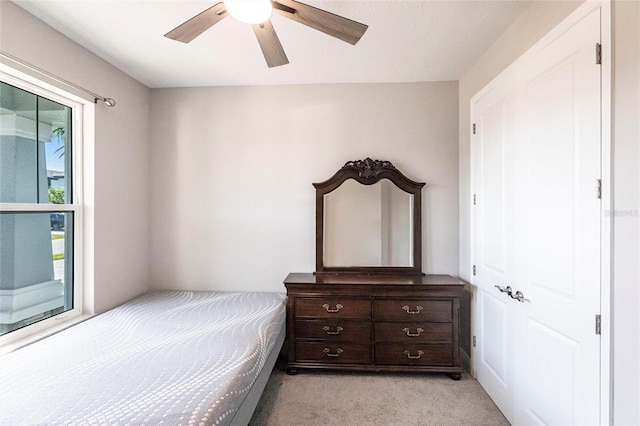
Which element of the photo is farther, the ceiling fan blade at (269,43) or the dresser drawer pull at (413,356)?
the dresser drawer pull at (413,356)

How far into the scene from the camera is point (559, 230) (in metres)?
1.41

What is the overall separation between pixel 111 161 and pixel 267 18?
195cm

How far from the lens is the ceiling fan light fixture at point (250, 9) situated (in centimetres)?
116

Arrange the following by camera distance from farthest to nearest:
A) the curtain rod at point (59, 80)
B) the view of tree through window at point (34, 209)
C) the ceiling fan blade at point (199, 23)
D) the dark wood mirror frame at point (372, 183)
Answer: the dark wood mirror frame at point (372, 183), the view of tree through window at point (34, 209), the curtain rod at point (59, 80), the ceiling fan blade at point (199, 23)

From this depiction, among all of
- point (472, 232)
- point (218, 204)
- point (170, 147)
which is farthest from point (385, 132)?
point (170, 147)

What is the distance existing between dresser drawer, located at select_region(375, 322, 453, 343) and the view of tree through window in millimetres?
2491

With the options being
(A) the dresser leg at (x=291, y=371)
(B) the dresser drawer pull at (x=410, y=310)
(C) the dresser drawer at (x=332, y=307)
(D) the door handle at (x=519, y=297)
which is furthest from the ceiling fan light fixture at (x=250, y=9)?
(A) the dresser leg at (x=291, y=371)

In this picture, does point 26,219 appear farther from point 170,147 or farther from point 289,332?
point 289,332

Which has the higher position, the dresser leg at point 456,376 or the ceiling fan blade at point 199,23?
the ceiling fan blade at point 199,23

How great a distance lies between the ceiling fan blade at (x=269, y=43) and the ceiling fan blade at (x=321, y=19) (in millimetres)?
107

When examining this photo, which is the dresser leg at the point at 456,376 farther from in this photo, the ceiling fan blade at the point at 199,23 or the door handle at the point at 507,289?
the ceiling fan blade at the point at 199,23

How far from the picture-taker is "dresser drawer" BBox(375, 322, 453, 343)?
89.6 inches

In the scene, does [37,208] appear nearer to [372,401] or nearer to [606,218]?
[372,401]

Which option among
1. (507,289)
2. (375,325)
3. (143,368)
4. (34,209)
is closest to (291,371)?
(375,325)
